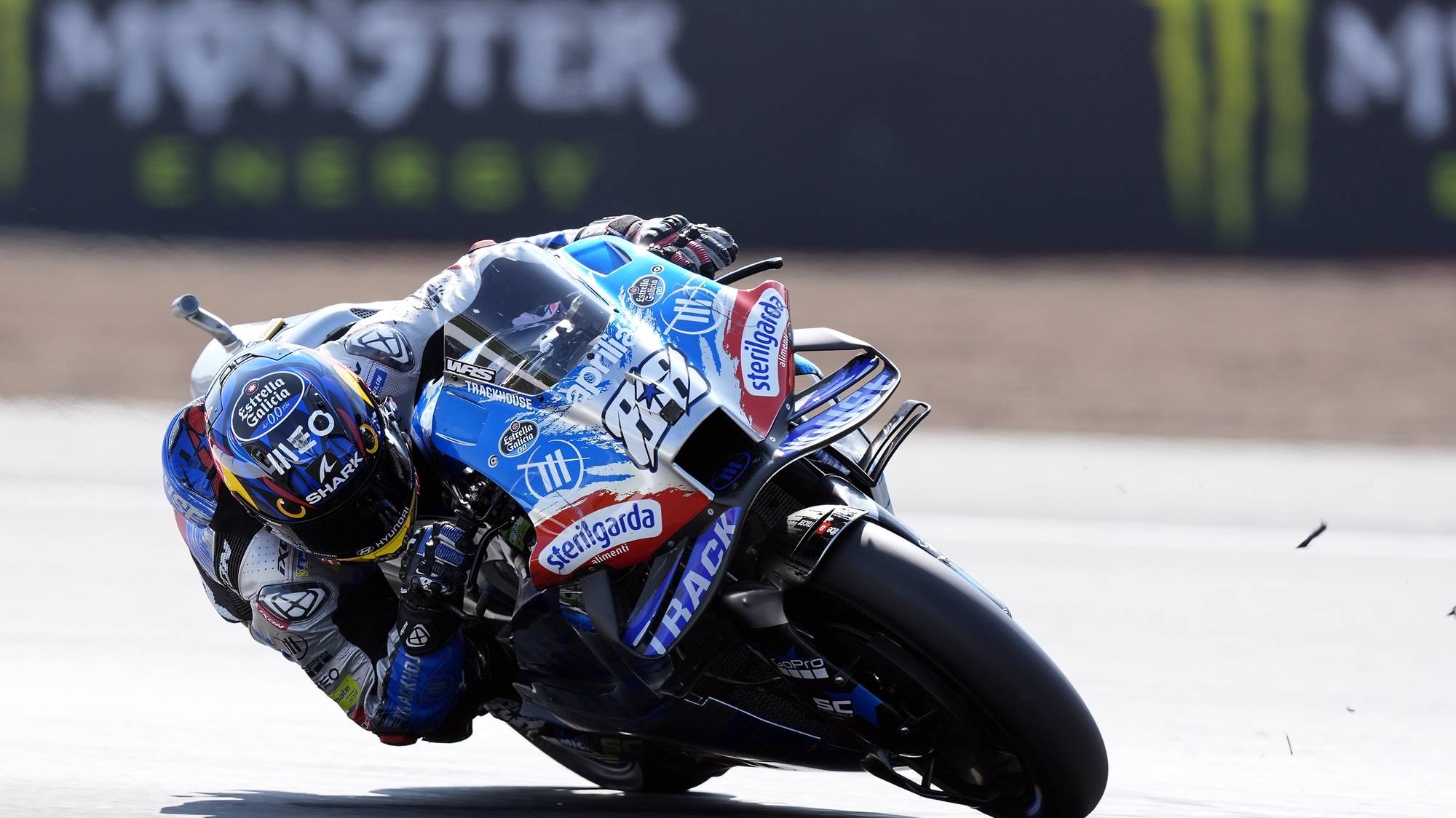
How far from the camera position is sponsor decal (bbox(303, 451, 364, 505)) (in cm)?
319

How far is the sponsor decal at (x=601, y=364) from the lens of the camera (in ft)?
10.4

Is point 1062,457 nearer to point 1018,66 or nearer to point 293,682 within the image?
point 293,682

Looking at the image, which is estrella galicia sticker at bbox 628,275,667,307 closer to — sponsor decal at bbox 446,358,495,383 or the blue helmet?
sponsor decal at bbox 446,358,495,383

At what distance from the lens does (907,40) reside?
12672mm

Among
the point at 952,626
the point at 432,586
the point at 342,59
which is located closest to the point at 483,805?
the point at 432,586

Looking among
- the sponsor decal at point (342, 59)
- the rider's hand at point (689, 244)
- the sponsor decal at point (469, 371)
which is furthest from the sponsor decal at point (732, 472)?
the sponsor decal at point (342, 59)

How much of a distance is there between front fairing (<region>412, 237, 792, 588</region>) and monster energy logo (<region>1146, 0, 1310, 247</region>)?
9.61m

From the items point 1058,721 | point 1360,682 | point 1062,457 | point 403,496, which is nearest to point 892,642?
point 1058,721

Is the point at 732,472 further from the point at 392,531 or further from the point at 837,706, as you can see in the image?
the point at 392,531

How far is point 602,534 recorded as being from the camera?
311 cm

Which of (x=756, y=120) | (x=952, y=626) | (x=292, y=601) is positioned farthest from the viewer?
(x=756, y=120)

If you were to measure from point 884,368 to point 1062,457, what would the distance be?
4.70 metres

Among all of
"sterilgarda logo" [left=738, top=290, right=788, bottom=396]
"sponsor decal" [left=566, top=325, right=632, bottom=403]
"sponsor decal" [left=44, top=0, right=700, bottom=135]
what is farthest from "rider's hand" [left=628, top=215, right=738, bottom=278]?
"sponsor decal" [left=44, top=0, right=700, bottom=135]

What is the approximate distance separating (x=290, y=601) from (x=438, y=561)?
44cm
